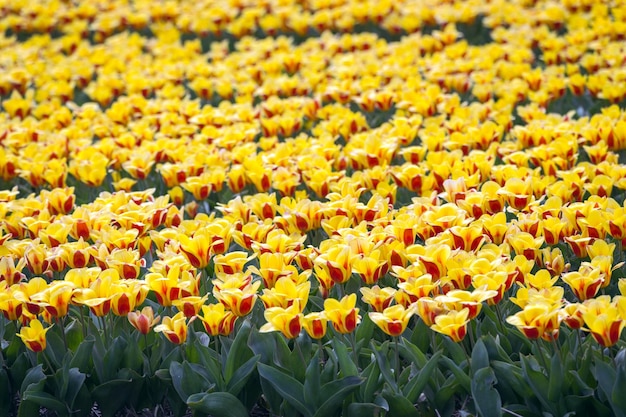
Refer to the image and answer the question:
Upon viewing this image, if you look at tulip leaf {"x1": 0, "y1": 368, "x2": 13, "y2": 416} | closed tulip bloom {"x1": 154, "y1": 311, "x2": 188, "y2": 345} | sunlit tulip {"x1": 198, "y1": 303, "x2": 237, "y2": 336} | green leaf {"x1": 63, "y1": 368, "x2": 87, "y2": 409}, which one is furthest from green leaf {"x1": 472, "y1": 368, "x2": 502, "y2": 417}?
tulip leaf {"x1": 0, "y1": 368, "x2": 13, "y2": 416}

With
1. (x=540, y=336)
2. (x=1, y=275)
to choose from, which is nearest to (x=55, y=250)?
(x=1, y=275)

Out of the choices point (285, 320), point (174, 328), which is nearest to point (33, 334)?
point (174, 328)

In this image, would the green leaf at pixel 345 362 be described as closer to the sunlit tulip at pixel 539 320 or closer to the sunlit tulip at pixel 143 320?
the sunlit tulip at pixel 539 320

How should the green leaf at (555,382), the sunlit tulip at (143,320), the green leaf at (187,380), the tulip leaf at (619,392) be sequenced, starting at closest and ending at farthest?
the tulip leaf at (619,392) → the green leaf at (555,382) → the green leaf at (187,380) → the sunlit tulip at (143,320)

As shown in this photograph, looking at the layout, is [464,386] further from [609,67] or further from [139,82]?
[139,82]

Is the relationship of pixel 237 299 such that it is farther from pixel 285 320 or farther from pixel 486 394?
pixel 486 394

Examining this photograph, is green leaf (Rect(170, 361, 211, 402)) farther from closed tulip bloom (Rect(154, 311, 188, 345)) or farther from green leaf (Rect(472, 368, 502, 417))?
green leaf (Rect(472, 368, 502, 417))

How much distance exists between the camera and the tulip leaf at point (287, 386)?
2.62 meters

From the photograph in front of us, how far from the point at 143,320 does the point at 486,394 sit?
1128 millimetres

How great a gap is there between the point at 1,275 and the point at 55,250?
22 cm

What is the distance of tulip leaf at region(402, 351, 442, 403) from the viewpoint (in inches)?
101

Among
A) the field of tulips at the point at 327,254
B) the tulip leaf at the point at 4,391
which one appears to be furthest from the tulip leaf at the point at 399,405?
the tulip leaf at the point at 4,391

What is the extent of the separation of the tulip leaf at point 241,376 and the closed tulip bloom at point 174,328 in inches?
8.2

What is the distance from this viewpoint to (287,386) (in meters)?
2.64
